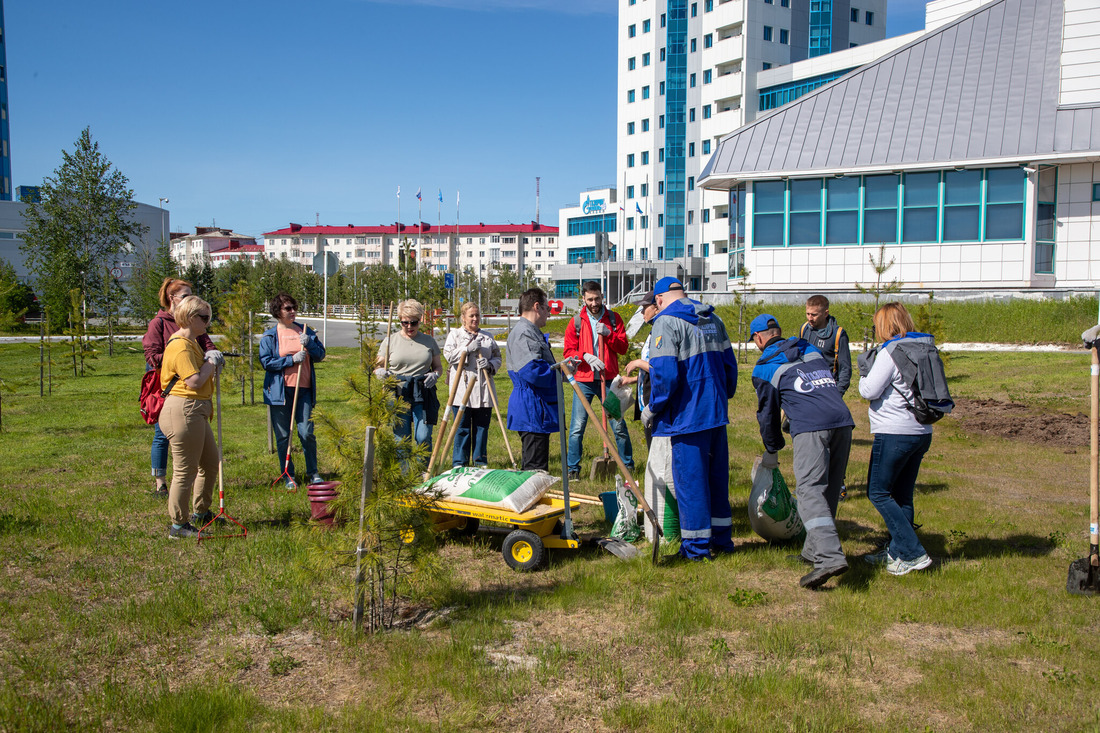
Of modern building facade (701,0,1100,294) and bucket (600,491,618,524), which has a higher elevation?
modern building facade (701,0,1100,294)

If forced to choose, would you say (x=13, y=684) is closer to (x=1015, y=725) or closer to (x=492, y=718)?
(x=492, y=718)

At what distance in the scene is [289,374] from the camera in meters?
8.04

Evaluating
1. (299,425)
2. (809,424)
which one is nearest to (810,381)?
(809,424)

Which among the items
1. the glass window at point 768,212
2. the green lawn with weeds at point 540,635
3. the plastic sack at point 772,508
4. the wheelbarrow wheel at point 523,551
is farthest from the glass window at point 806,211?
the wheelbarrow wheel at point 523,551

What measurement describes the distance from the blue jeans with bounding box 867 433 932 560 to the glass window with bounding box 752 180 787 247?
26.1m

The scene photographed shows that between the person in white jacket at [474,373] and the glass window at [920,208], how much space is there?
24527 mm

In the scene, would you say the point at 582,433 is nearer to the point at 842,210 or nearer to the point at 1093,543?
the point at 1093,543

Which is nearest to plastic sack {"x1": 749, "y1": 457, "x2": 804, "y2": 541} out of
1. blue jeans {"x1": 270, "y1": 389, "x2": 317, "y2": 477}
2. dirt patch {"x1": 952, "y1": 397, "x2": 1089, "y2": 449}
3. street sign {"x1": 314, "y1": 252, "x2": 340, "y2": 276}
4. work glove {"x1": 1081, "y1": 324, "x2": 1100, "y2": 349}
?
work glove {"x1": 1081, "y1": 324, "x2": 1100, "y2": 349}

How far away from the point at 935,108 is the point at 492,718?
3082cm

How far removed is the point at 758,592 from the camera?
5.08m

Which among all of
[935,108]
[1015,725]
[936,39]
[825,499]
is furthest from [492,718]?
[936,39]

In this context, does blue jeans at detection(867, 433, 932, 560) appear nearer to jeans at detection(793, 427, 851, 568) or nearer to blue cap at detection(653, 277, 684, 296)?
jeans at detection(793, 427, 851, 568)

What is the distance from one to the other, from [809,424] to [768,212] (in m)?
26.7

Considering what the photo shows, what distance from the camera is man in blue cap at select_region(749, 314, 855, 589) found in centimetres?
532
